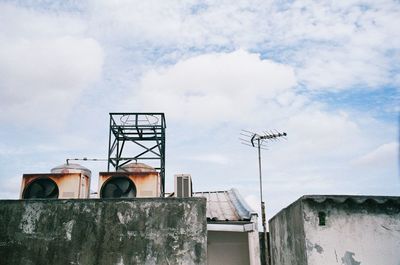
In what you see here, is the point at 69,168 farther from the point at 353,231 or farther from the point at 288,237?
the point at 353,231

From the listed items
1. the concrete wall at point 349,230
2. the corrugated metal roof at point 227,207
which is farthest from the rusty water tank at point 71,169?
the concrete wall at point 349,230

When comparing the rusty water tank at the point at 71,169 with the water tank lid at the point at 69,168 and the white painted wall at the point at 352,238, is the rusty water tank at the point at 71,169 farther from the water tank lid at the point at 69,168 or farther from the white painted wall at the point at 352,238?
the white painted wall at the point at 352,238

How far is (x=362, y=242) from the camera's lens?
6.74 meters

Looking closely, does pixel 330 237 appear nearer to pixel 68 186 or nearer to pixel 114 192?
pixel 114 192

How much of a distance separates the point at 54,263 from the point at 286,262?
547 centimetres

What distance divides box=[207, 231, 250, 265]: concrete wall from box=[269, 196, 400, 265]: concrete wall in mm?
5173

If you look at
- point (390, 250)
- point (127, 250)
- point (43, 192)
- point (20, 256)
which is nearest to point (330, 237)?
point (390, 250)

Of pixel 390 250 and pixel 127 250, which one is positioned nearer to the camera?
pixel 390 250

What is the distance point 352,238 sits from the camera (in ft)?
22.2

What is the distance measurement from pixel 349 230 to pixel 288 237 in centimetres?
187

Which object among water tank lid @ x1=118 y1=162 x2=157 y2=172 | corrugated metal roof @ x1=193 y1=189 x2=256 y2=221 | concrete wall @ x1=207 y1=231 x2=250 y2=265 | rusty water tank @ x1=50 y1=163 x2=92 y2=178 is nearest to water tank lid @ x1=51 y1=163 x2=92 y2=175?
rusty water tank @ x1=50 y1=163 x2=92 y2=178

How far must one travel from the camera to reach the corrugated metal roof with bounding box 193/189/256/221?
1082 centimetres

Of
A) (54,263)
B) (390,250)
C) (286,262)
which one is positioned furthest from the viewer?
(286,262)

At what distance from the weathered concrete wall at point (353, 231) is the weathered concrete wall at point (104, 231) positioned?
2243mm
